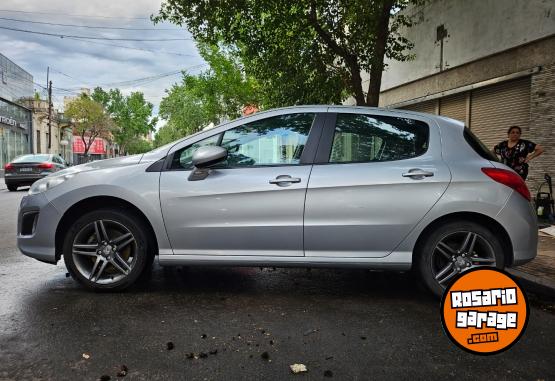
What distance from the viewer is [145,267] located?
4148 mm

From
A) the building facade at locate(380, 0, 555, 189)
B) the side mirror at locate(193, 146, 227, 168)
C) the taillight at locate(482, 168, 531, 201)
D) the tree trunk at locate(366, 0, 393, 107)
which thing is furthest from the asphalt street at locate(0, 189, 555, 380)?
the tree trunk at locate(366, 0, 393, 107)

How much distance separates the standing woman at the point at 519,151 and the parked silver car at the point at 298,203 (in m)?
3.99

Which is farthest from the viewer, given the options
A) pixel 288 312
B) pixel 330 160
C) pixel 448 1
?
pixel 448 1

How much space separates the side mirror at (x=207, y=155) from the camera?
386 cm

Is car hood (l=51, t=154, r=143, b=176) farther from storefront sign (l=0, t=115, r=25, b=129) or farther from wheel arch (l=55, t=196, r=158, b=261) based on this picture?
storefront sign (l=0, t=115, r=25, b=129)

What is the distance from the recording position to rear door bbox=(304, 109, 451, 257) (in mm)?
3848

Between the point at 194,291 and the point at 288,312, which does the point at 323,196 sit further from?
the point at 194,291

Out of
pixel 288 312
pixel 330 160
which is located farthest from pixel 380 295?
pixel 330 160

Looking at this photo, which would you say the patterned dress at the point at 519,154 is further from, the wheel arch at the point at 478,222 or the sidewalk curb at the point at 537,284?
the wheel arch at the point at 478,222

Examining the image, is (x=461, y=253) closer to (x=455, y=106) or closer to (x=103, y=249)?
(x=103, y=249)

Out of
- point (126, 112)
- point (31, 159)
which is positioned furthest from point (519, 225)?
point (126, 112)

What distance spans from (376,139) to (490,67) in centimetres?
798

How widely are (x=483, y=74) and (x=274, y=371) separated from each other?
10170 mm

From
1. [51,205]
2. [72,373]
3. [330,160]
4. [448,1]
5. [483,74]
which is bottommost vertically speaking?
[72,373]
